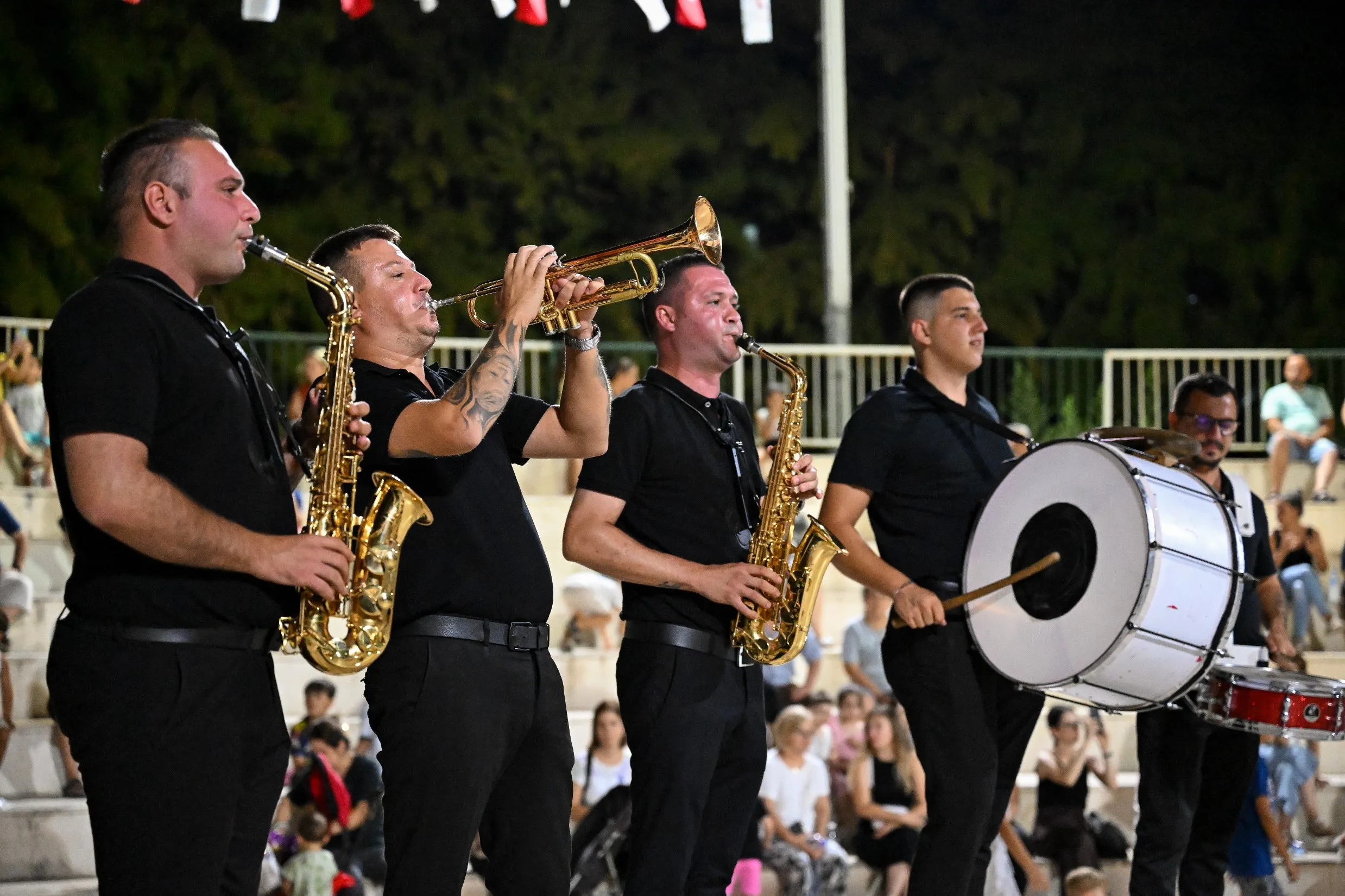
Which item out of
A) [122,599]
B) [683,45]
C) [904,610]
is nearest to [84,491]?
[122,599]

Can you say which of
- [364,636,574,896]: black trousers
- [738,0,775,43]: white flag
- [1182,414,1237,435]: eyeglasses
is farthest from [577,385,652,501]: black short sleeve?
[738,0,775,43]: white flag

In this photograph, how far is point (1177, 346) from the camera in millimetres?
17469

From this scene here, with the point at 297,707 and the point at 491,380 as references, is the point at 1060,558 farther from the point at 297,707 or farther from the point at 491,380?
the point at 297,707

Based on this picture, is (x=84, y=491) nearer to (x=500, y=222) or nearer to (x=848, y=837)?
(x=848, y=837)

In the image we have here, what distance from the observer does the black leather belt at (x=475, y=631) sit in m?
3.70

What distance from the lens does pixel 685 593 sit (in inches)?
177

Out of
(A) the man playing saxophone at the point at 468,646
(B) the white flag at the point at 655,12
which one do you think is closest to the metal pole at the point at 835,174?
(B) the white flag at the point at 655,12

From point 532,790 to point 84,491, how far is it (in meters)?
1.31

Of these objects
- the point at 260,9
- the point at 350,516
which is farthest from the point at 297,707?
the point at 350,516

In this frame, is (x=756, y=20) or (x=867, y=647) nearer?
(x=867, y=647)

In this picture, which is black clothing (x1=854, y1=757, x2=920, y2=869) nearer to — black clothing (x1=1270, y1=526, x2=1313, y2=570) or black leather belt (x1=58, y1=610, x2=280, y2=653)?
black clothing (x1=1270, y1=526, x2=1313, y2=570)

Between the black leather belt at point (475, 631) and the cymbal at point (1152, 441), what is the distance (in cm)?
228

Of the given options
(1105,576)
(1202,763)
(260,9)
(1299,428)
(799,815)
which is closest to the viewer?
(1105,576)

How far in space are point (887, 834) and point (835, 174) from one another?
26.9 feet
